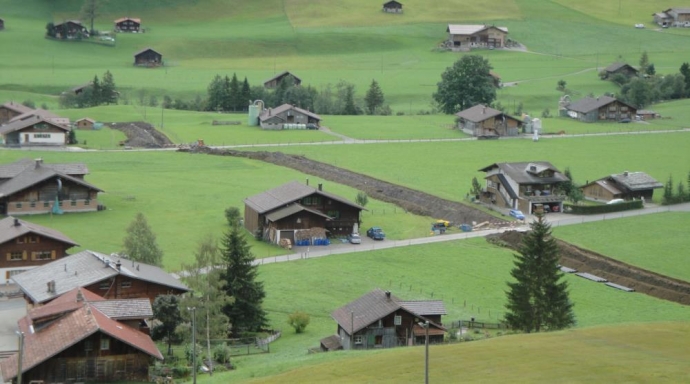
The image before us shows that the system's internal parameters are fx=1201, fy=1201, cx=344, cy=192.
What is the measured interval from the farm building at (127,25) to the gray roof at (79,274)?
129648mm

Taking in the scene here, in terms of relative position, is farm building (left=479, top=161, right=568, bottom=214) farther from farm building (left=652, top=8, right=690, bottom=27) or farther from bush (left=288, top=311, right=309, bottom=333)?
farm building (left=652, top=8, right=690, bottom=27)

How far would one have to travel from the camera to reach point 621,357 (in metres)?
39.5

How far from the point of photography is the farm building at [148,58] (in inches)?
6348

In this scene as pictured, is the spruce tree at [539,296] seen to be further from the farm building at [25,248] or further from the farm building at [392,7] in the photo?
the farm building at [392,7]

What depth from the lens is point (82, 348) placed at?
43875 mm

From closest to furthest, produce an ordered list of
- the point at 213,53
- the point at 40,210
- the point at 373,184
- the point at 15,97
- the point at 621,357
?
the point at 621,357 < the point at 40,210 < the point at 373,184 < the point at 15,97 < the point at 213,53

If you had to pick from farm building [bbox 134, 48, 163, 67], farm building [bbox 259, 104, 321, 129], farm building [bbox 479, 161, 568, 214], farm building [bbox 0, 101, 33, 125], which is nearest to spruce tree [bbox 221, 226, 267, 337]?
farm building [bbox 479, 161, 568, 214]

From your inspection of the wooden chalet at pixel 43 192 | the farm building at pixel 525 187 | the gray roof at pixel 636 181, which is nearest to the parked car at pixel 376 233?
the farm building at pixel 525 187

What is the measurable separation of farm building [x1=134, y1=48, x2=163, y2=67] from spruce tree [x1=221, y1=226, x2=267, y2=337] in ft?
368

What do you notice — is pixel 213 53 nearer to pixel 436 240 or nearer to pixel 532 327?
pixel 436 240

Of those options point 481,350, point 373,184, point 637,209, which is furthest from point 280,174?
point 481,350

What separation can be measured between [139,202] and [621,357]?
46.7 meters

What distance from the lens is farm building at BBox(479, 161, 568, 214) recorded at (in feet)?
262

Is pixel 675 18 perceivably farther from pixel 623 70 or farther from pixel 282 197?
pixel 282 197
